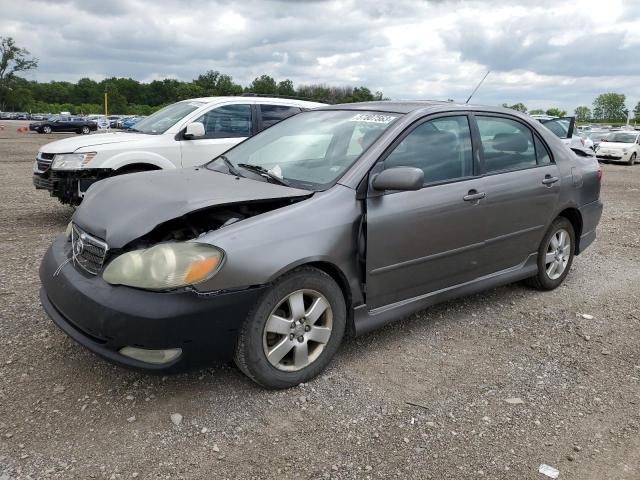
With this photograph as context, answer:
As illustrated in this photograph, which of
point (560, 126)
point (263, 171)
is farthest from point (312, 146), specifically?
point (560, 126)

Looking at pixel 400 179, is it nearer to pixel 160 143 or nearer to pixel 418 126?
pixel 418 126

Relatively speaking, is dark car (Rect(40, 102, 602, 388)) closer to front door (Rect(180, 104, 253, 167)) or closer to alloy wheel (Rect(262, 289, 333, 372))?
alloy wheel (Rect(262, 289, 333, 372))

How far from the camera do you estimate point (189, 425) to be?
2.80 metres

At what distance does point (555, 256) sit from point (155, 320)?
12.0 ft

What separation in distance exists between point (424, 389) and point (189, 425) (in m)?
1.35

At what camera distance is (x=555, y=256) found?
4.89 meters

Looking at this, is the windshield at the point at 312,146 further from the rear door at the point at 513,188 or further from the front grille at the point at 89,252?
the front grille at the point at 89,252

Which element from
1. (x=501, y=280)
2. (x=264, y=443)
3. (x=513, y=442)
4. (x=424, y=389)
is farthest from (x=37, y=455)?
(x=501, y=280)

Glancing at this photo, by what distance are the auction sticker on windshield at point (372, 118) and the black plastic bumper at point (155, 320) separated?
1.61 metres

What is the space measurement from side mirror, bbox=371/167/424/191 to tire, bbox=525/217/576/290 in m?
1.98

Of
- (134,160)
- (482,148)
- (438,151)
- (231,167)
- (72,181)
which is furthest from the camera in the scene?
(134,160)

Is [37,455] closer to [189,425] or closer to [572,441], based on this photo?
[189,425]

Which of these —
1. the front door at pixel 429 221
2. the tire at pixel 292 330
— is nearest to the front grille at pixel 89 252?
the tire at pixel 292 330

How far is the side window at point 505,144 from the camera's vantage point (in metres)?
4.19
